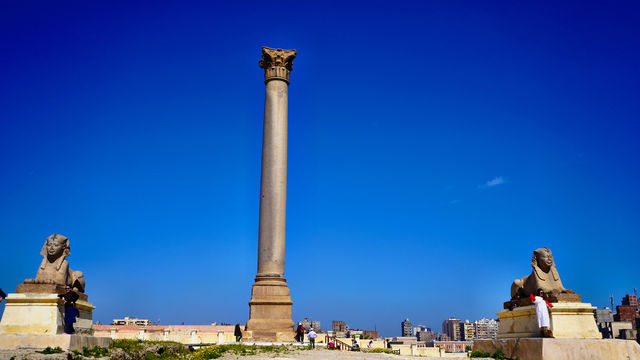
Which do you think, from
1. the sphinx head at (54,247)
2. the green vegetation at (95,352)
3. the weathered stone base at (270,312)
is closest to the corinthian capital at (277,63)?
the weathered stone base at (270,312)

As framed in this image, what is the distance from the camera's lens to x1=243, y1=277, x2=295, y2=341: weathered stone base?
2339 centimetres

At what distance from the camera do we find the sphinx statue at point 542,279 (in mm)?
11188

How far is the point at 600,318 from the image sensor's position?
1702 centimetres

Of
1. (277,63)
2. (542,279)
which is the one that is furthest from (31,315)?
(277,63)

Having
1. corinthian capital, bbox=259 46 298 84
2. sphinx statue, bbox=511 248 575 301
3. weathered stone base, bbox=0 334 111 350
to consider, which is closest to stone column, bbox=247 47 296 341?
corinthian capital, bbox=259 46 298 84

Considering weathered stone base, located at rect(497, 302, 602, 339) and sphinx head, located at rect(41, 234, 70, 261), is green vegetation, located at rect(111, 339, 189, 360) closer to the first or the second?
sphinx head, located at rect(41, 234, 70, 261)

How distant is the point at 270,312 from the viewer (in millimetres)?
23797

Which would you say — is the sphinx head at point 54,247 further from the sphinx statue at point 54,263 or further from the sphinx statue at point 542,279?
the sphinx statue at point 542,279

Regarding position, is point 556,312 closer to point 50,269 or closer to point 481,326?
point 50,269

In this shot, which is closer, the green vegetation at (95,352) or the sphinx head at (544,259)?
the green vegetation at (95,352)

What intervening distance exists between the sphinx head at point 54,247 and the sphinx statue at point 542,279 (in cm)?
1101

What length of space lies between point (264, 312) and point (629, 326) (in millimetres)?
15652

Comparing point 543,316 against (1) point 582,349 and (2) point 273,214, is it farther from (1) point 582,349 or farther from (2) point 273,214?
(2) point 273,214

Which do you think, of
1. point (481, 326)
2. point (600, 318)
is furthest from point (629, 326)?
point (481, 326)
